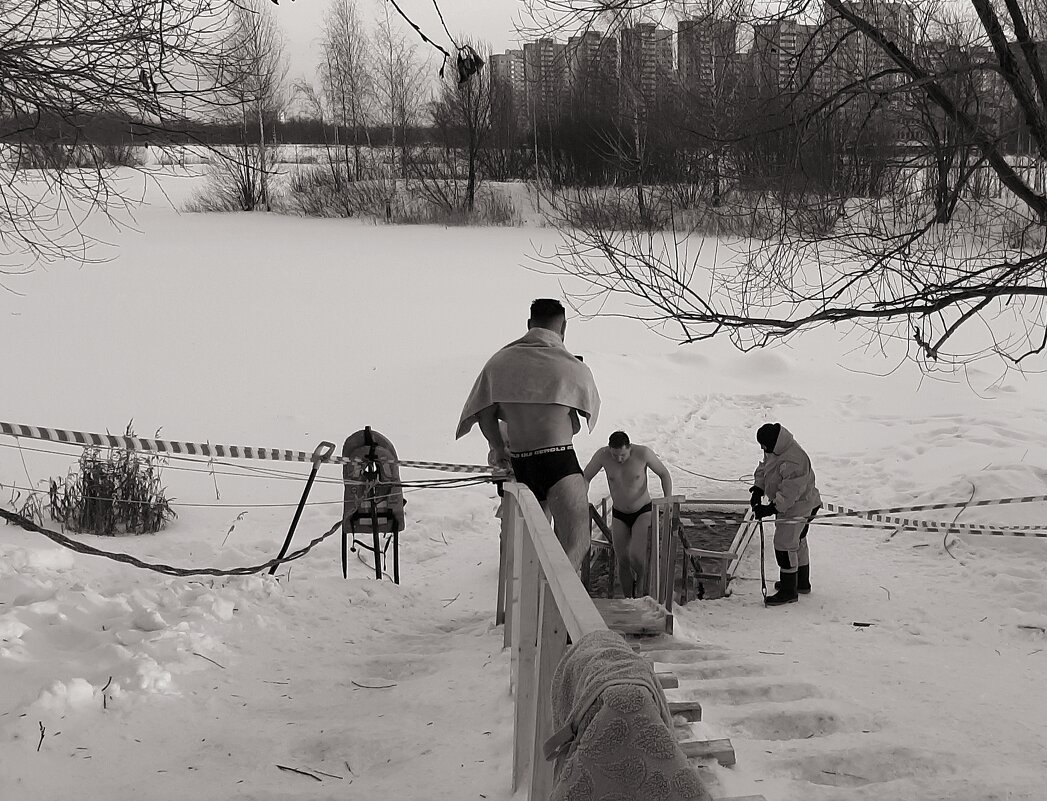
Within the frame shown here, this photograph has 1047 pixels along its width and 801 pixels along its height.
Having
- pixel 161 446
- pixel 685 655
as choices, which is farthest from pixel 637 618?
pixel 161 446

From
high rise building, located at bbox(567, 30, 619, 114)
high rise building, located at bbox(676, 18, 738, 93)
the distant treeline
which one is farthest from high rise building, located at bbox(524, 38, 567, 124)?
the distant treeline

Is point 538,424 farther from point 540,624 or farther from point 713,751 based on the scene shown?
point 540,624

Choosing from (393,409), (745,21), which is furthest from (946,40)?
(393,409)

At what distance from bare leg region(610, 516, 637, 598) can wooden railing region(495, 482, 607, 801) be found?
3865mm

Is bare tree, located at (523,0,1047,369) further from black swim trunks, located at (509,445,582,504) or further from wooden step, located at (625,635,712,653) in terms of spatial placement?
wooden step, located at (625,635,712,653)

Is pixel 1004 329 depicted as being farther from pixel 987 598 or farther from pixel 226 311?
pixel 226 311

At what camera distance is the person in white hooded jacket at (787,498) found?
718cm

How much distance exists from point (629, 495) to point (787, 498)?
1.19 metres

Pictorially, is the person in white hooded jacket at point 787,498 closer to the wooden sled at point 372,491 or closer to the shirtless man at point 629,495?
the shirtless man at point 629,495

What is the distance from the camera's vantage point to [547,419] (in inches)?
203

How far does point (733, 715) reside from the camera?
3.97 m

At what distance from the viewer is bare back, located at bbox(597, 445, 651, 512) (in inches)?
284

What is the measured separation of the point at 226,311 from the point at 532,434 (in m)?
Result: 15.6

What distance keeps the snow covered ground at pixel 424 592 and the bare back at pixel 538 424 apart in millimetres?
1124
